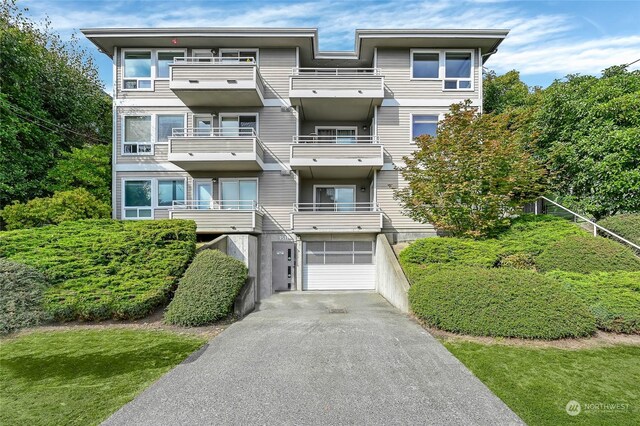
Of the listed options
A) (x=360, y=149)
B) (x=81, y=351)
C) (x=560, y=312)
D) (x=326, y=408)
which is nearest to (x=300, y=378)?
(x=326, y=408)

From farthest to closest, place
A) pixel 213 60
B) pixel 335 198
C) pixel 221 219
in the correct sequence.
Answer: pixel 335 198 → pixel 213 60 → pixel 221 219

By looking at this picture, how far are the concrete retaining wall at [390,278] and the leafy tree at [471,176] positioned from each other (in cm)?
213

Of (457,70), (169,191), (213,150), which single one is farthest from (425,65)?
(169,191)

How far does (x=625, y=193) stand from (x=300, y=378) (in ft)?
48.5

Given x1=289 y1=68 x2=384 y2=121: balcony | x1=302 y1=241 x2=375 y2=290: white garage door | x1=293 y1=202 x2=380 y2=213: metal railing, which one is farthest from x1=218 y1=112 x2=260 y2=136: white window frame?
x1=302 y1=241 x2=375 y2=290: white garage door

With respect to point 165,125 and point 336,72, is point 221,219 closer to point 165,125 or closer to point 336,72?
point 165,125

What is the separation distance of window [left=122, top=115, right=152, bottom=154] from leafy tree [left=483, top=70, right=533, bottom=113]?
20.2 m

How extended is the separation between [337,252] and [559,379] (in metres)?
9.98

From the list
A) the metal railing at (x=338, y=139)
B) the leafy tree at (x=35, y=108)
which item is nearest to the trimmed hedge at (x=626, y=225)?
the metal railing at (x=338, y=139)

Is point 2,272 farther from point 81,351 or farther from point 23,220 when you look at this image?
point 23,220

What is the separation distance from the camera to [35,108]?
14.9m

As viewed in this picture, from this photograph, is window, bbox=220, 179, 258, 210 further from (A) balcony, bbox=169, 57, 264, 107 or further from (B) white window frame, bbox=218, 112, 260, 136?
(A) balcony, bbox=169, 57, 264, 107

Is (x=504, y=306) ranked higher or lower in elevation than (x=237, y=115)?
lower

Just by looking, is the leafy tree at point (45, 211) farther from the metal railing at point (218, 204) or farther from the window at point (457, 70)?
the window at point (457, 70)
